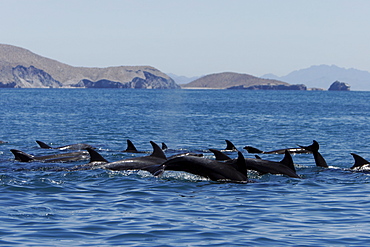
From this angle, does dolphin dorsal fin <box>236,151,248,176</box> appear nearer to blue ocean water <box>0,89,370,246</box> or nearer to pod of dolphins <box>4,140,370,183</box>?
pod of dolphins <box>4,140,370,183</box>

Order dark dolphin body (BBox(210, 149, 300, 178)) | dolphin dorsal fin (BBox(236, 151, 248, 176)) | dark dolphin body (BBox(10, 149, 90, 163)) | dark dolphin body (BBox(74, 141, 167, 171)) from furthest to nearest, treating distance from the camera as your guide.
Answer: dark dolphin body (BBox(10, 149, 90, 163)) → dark dolphin body (BBox(74, 141, 167, 171)) → dark dolphin body (BBox(210, 149, 300, 178)) → dolphin dorsal fin (BBox(236, 151, 248, 176))

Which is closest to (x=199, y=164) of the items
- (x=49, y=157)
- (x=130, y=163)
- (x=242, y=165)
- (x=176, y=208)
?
(x=242, y=165)

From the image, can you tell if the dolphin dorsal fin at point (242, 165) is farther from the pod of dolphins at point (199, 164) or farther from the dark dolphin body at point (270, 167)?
the dark dolphin body at point (270, 167)

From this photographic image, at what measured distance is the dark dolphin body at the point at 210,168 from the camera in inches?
643

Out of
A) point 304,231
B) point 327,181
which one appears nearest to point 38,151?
point 327,181

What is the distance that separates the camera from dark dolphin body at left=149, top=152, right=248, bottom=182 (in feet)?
53.6

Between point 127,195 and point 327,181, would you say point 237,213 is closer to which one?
point 127,195

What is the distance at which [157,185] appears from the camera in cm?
1647

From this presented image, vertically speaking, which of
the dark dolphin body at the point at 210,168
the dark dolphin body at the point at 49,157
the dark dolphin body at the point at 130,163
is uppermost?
the dark dolphin body at the point at 210,168

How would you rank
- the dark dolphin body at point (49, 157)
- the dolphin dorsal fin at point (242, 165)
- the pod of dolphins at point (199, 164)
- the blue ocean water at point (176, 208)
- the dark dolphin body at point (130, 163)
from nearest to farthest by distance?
the blue ocean water at point (176, 208), the dolphin dorsal fin at point (242, 165), the pod of dolphins at point (199, 164), the dark dolphin body at point (130, 163), the dark dolphin body at point (49, 157)

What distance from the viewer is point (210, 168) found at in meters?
16.5

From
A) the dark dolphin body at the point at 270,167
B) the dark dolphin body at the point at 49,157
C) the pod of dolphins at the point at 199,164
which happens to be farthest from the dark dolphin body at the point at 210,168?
the dark dolphin body at the point at 49,157

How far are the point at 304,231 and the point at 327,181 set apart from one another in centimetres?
658

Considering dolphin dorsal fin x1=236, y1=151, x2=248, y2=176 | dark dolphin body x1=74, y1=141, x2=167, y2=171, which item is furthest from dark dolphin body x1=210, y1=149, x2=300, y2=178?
dark dolphin body x1=74, y1=141, x2=167, y2=171
